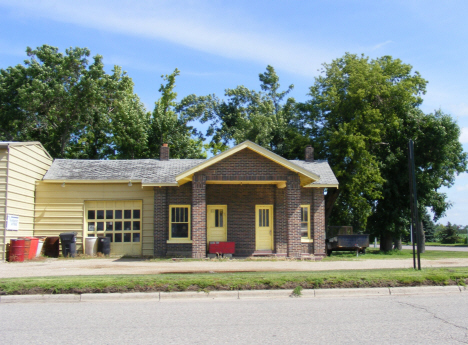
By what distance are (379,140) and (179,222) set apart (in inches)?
597

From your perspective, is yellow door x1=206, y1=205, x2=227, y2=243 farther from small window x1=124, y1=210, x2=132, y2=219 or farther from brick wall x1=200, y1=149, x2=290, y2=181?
small window x1=124, y1=210, x2=132, y2=219

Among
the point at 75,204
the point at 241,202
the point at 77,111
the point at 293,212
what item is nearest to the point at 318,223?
the point at 293,212

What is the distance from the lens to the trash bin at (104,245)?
21672mm

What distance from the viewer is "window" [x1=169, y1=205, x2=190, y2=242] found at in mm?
21594

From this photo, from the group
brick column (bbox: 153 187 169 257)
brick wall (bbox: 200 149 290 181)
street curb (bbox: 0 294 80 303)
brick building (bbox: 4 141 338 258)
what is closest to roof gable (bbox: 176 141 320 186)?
brick wall (bbox: 200 149 290 181)

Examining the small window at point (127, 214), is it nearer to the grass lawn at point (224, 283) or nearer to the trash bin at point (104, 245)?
the trash bin at point (104, 245)

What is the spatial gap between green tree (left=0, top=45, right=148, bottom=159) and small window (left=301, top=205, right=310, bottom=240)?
17251 millimetres

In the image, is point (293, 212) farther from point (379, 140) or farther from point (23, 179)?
point (379, 140)

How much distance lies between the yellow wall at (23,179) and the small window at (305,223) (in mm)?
12271

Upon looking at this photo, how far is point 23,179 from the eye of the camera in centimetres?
2033

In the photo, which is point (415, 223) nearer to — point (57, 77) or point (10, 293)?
point (10, 293)

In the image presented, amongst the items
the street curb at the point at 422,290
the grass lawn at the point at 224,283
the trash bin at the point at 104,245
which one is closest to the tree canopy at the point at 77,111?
the trash bin at the point at 104,245

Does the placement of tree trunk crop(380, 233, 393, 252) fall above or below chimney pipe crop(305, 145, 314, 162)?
below

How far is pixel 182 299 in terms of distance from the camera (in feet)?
34.3
